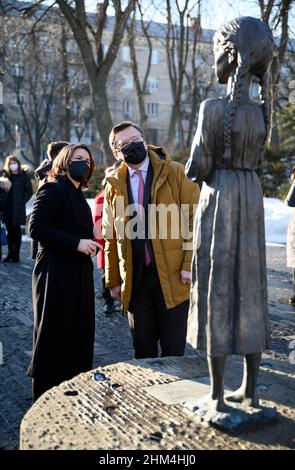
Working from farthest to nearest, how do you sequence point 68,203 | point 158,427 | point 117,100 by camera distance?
point 117,100 < point 68,203 < point 158,427

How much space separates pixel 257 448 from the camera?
276cm

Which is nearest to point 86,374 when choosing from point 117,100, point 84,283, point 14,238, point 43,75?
point 84,283

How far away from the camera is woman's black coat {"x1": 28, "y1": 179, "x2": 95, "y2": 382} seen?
404 cm

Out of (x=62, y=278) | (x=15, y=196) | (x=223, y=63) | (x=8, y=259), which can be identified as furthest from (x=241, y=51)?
(x=8, y=259)

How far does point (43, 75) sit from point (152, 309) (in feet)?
129

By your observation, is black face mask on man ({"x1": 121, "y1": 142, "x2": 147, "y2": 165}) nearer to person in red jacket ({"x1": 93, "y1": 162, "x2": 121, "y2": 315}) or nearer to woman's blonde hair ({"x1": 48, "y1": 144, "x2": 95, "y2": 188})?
woman's blonde hair ({"x1": 48, "y1": 144, "x2": 95, "y2": 188})

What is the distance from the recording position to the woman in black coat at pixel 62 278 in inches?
159

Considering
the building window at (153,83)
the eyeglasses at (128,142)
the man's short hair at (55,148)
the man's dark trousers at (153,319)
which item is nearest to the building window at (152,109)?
the building window at (153,83)

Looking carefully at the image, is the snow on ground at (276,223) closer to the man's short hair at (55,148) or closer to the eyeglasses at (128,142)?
the man's short hair at (55,148)

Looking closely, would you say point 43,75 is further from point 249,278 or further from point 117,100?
point 249,278

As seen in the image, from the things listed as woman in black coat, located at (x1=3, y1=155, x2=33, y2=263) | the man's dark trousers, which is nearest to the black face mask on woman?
the man's dark trousers

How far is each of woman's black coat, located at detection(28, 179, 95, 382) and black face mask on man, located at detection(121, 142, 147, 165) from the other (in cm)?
48

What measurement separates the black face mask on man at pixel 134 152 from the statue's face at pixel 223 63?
3.88 feet

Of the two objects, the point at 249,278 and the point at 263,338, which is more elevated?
the point at 249,278
